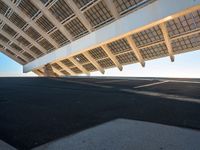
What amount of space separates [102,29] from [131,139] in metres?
21.0

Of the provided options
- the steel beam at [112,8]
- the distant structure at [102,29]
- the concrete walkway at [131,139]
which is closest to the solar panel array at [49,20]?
the distant structure at [102,29]

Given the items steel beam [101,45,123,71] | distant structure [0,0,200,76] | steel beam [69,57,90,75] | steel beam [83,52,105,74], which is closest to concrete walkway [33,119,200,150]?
distant structure [0,0,200,76]

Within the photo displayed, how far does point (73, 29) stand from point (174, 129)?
23.9 metres

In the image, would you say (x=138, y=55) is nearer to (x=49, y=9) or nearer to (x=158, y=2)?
(x=158, y=2)

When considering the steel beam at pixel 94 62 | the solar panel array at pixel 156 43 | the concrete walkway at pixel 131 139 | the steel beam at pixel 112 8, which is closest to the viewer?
the concrete walkway at pixel 131 139

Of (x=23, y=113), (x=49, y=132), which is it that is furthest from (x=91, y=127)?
(x=23, y=113)

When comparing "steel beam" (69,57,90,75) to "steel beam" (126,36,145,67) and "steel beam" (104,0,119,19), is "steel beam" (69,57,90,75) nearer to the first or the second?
"steel beam" (126,36,145,67)

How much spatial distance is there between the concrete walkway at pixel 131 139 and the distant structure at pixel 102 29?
48.2 ft

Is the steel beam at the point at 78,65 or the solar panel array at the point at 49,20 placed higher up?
the solar panel array at the point at 49,20

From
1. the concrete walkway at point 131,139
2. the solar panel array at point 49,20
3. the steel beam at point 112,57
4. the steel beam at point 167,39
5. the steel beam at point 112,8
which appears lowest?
the concrete walkway at point 131,139

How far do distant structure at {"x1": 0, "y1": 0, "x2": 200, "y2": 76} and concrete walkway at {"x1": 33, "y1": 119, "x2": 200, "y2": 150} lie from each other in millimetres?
14688

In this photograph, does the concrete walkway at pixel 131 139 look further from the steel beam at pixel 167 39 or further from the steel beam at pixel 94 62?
the steel beam at pixel 94 62

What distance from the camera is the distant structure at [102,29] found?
18141 millimetres

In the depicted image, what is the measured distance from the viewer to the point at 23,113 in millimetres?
3121
